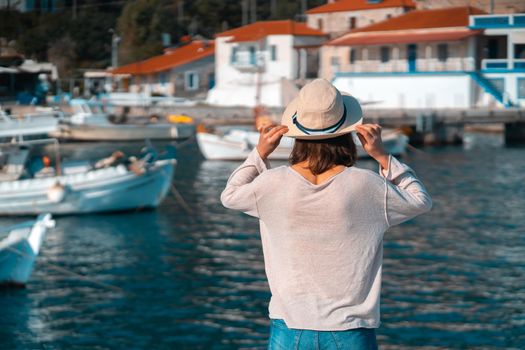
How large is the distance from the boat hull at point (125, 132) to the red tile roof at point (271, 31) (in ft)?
49.1

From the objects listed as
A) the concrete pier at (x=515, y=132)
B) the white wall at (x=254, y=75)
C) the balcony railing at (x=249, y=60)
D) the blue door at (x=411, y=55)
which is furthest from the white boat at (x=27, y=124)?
the balcony railing at (x=249, y=60)

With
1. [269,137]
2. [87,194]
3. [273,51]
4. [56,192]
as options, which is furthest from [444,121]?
[269,137]

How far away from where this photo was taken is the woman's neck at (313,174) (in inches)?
146

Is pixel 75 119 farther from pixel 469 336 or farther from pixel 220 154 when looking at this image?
pixel 469 336

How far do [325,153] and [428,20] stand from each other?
5452 cm

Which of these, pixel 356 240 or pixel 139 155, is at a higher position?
pixel 356 240

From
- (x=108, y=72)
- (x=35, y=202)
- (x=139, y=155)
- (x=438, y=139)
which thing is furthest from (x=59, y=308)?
(x=108, y=72)

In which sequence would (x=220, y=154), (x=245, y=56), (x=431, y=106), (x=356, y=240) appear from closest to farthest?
(x=356, y=240) < (x=220, y=154) < (x=431, y=106) < (x=245, y=56)

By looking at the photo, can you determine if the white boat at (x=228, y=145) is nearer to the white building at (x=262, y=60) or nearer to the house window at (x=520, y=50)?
the house window at (x=520, y=50)

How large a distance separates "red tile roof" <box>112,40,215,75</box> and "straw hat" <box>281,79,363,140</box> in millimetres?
62534

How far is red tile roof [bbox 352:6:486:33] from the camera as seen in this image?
55.9 metres

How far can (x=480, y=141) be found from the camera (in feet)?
152

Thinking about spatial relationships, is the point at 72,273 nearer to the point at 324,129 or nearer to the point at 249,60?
the point at 324,129

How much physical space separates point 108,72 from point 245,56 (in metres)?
10.4
